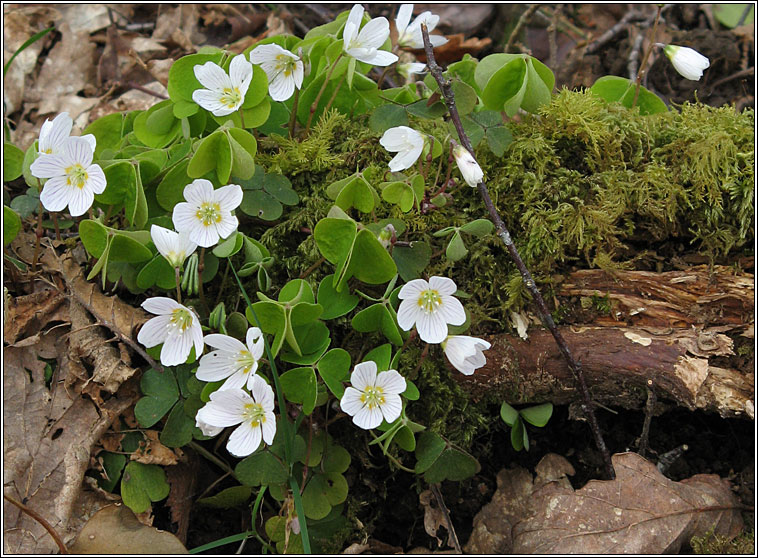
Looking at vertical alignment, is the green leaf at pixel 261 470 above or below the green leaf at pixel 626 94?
below

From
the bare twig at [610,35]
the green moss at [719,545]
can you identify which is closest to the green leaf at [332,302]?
the green moss at [719,545]

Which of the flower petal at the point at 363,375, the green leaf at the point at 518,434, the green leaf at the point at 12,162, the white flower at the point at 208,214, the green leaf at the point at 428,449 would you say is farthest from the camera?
the green leaf at the point at 12,162

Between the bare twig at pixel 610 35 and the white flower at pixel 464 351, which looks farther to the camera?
the bare twig at pixel 610 35

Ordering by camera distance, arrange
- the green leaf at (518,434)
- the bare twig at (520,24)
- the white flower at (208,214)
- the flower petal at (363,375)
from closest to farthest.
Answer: the flower petal at (363,375), the white flower at (208,214), the green leaf at (518,434), the bare twig at (520,24)

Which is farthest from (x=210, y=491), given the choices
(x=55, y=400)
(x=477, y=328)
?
(x=477, y=328)

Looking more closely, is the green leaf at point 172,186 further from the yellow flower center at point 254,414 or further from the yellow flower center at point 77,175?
the yellow flower center at point 254,414

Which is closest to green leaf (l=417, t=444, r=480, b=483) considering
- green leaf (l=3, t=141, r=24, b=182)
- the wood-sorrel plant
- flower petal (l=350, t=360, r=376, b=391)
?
the wood-sorrel plant
